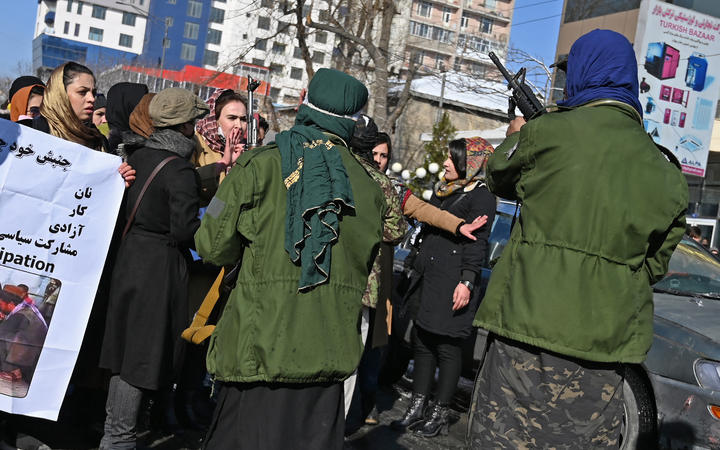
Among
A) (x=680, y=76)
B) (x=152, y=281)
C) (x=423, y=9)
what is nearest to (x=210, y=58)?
(x=423, y=9)

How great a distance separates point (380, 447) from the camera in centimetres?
525

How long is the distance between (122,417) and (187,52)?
106064mm

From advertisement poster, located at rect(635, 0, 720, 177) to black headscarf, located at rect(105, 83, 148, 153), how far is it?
15.2 meters

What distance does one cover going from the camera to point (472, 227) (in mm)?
5285

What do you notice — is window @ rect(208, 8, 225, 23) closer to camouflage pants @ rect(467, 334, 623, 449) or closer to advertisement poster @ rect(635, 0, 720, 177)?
advertisement poster @ rect(635, 0, 720, 177)

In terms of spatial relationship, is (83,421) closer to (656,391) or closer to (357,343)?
(357,343)

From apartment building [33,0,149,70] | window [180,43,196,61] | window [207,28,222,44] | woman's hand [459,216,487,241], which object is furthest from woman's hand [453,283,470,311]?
apartment building [33,0,149,70]

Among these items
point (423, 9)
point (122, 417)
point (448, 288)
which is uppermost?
point (423, 9)

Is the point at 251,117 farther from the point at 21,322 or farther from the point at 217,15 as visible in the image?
the point at 217,15

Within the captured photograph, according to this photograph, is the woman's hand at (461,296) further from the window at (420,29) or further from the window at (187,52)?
the window at (187,52)

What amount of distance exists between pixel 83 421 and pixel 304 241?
2.77m

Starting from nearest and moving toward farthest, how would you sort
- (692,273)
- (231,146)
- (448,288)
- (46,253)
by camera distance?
1. (46,253)
2. (231,146)
3. (448,288)
4. (692,273)

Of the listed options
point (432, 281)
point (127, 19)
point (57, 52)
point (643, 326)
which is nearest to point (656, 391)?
point (432, 281)

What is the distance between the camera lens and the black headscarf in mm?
5258
